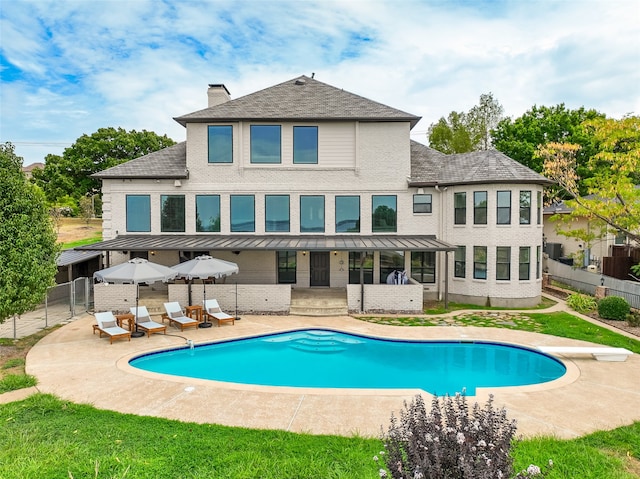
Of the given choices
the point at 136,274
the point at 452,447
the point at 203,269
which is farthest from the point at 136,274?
the point at 452,447

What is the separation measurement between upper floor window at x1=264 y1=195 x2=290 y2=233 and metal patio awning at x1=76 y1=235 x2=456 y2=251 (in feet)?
1.83

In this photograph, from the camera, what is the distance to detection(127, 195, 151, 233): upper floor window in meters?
20.4

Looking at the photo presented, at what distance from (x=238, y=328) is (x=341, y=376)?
18.1 feet

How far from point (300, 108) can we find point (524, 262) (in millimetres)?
13959

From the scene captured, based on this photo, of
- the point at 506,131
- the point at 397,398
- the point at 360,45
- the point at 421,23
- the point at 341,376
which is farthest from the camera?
the point at 506,131

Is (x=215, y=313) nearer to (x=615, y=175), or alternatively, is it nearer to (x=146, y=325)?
(x=146, y=325)

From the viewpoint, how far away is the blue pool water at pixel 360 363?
10.5 m

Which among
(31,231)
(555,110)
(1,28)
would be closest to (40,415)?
(31,231)

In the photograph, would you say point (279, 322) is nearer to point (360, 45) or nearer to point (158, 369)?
point (158, 369)

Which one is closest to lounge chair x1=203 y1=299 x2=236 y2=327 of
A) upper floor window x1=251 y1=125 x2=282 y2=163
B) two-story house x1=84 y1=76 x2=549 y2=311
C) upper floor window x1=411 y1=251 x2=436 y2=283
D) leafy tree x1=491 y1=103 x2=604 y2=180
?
two-story house x1=84 y1=76 x2=549 y2=311

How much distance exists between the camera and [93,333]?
45.2 ft

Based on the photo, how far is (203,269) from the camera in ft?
50.0

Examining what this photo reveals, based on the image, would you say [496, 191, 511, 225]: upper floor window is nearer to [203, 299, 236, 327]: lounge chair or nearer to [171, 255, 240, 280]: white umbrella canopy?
[171, 255, 240, 280]: white umbrella canopy

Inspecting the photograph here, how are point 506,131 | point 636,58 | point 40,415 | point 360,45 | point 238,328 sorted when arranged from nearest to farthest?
point 40,415, point 238,328, point 636,58, point 360,45, point 506,131
